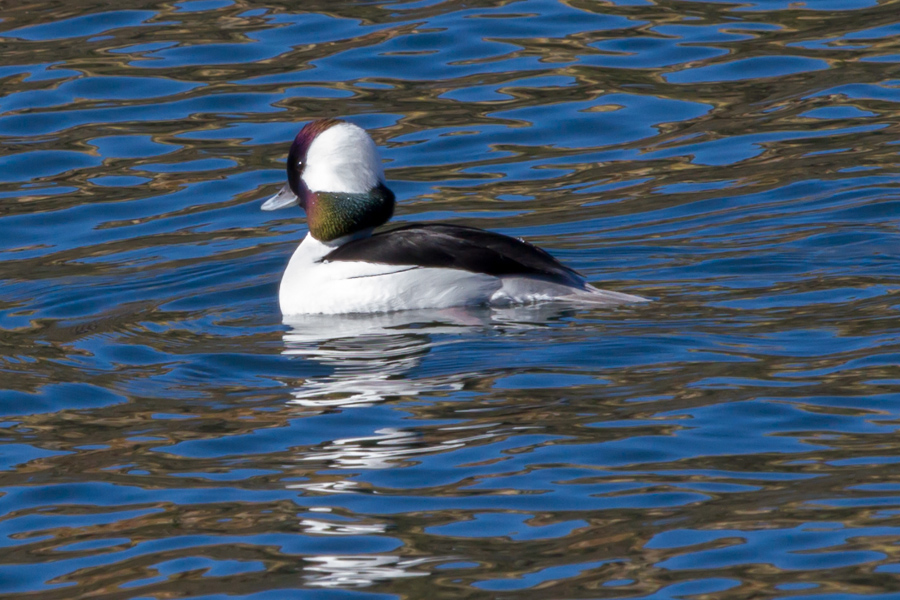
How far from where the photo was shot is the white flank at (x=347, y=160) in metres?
7.88

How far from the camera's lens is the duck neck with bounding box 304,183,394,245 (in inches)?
313

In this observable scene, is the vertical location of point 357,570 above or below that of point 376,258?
below

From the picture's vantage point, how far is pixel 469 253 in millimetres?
7402

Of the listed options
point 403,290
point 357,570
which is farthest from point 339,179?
point 357,570

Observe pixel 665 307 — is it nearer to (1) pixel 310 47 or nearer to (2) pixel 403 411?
(2) pixel 403 411

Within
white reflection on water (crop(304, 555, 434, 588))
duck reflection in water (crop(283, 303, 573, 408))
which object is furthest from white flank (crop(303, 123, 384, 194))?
white reflection on water (crop(304, 555, 434, 588))

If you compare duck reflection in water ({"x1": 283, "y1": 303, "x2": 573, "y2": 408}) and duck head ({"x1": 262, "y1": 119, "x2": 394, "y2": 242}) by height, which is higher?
duck head ({"x1": 262, "y1": 119, "x2": 394, "y2": 242})

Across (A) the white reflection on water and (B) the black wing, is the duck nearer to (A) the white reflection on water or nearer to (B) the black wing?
(B) the black wing

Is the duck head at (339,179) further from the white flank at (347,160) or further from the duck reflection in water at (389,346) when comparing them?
the duck reflection in water at (389,346)

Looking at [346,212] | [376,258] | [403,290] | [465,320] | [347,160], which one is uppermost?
[347,160]

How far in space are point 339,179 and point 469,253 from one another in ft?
3.17

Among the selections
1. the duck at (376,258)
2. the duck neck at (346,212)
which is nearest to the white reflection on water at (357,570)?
the duck at (376,258)

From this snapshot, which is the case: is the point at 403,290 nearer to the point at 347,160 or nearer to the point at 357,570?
the point at 347,160

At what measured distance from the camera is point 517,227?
9.23 meters
